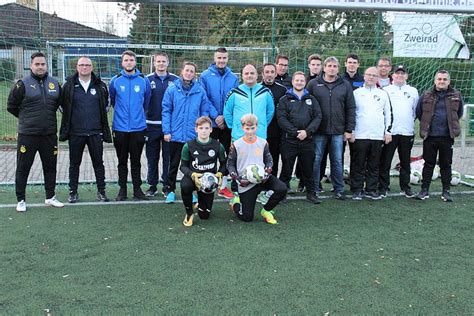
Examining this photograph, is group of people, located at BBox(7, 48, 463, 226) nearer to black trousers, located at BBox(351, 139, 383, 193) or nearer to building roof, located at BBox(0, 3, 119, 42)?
black trousers, located at BBox(351, 139, 383, 193)

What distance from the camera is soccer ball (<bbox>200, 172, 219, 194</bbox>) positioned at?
5359mm

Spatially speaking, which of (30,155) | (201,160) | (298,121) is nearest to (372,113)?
(298,121)

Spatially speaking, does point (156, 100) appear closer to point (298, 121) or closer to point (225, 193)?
point (225, 193)

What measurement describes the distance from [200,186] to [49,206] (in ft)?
7.21

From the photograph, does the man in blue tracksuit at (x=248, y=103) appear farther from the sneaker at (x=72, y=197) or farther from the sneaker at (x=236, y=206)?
the sneaker at (x=72, y=197)

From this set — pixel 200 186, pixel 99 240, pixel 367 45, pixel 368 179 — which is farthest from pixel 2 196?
pixel 367 45

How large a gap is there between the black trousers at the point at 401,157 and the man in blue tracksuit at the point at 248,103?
193 cm

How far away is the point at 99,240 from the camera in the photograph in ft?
16.0

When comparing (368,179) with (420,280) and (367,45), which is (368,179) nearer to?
(420,280)

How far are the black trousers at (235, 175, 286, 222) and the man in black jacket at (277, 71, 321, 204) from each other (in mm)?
853

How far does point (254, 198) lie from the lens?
18.5 ft

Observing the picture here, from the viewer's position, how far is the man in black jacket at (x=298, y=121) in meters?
6.25

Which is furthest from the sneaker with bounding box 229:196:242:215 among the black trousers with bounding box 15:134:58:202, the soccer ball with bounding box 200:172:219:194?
the black trousers with bounding box 15:134:58:202

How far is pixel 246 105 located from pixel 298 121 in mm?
731
